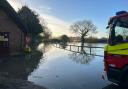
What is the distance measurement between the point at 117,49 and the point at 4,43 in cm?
2161

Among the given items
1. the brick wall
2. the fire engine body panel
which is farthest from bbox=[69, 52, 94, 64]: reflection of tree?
the fire engine body panel

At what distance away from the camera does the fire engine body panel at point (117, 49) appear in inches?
391

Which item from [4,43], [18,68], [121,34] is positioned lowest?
[18,68]

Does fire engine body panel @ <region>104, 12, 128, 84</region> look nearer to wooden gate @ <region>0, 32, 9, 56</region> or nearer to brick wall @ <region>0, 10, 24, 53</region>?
wooden gate @ <region>0, 32, 9, 56</region>

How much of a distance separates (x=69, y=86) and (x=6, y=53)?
19156 mm

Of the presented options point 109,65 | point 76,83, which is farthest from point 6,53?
point 109,65

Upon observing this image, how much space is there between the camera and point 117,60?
33.7 feet

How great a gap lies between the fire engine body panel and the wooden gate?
65.6 ft

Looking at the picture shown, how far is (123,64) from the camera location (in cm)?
998

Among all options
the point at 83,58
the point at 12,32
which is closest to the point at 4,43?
the point at 12,32

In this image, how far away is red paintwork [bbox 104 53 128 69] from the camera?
9.94 metres

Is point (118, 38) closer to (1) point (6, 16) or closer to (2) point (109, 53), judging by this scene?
(2) point (109, 53)

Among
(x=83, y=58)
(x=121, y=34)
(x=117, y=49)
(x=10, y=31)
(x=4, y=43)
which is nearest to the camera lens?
(x=117, y=49)

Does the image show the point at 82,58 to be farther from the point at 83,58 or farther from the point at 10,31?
the point at 10,31
